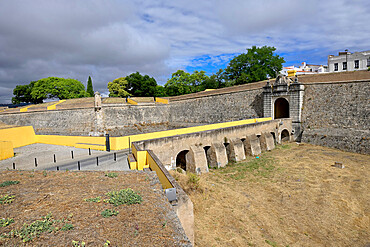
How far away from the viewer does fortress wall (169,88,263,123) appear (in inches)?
1042

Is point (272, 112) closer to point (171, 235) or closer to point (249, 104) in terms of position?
point (249, 104)

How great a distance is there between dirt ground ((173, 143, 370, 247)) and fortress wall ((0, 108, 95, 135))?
19884 mm

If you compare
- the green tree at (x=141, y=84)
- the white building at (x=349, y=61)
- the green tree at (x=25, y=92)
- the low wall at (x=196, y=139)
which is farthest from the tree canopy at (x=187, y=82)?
the green tree at (x=25, y=92)

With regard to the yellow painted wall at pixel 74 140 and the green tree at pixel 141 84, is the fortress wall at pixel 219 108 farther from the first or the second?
the yellow painted wall at pixel 74 140

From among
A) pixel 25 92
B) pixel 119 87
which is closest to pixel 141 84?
pixel 119 87

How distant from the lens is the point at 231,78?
131ft

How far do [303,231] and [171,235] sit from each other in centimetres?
777

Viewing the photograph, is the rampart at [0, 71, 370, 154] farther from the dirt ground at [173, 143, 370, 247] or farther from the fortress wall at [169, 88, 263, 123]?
the dirt ground at [173, 143, 370, 247]

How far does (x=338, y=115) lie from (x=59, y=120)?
33.3m

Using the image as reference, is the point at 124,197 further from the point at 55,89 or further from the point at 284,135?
the point at 55,89

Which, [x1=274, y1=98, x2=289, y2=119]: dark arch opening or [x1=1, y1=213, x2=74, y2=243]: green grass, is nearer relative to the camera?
[x1=1, y1=213, x2=74, y2=243]: green grass

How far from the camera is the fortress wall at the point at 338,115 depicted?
1828 centimetres

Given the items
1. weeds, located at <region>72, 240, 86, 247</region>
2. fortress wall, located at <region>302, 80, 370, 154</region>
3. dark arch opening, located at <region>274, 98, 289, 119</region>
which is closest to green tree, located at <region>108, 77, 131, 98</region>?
dark arch opening, located at <region>274, 98, 289, 119</region>

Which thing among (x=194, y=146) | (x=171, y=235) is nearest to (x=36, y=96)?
(x=194, y=146)
